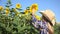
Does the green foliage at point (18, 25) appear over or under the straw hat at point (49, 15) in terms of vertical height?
under

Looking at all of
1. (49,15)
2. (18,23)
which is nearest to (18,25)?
(18,23)

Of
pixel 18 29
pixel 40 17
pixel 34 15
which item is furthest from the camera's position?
pixel 40 17

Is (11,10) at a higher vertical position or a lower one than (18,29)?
higher

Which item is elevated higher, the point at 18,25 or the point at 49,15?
the point at 49,15

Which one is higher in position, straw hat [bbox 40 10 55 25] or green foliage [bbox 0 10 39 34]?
straw hat [bbox 40 10 55 25]

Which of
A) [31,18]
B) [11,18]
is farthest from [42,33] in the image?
[11,18]

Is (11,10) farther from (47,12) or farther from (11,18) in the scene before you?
(47,12)

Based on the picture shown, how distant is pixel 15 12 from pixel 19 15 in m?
0.12

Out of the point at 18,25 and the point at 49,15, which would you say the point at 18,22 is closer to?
the point at 18,25

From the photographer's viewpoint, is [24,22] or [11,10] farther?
[11,10]

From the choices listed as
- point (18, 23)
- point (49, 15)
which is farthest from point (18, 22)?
point (49, 15)

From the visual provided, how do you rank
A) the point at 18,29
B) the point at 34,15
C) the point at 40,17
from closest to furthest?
1. the point at 18,29
2. the point at 34,15
3. the point at 40,17

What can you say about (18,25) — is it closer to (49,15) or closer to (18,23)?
(18,23)

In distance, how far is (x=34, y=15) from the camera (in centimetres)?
358
